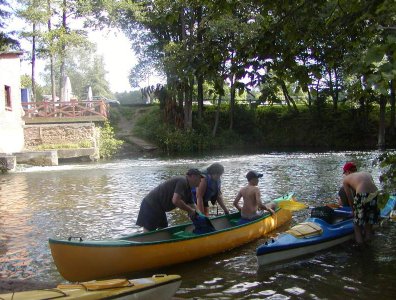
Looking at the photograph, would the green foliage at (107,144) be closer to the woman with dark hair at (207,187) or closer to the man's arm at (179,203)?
the woman with dark hair at (207,187)

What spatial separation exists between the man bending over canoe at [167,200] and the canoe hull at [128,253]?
0.25 meters

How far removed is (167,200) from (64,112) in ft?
81.5

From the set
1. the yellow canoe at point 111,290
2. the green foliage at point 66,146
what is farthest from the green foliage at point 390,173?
the green foliage at point 66,146

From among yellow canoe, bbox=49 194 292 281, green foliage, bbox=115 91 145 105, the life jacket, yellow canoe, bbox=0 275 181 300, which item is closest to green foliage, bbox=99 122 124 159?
the life jacket

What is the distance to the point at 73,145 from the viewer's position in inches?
1083

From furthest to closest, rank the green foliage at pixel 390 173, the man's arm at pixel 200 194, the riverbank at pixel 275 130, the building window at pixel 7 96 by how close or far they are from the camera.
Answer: the riverbank at pixel 275 130, the building window at pixel 7 96, the man's arm at pixel 200 194, the green foliage at pixel 390 173

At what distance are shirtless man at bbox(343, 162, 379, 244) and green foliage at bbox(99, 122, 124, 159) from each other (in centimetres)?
2226

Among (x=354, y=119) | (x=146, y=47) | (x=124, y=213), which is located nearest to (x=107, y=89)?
(x=146, y=47)

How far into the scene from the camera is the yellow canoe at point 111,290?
3898 mm

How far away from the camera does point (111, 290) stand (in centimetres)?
418

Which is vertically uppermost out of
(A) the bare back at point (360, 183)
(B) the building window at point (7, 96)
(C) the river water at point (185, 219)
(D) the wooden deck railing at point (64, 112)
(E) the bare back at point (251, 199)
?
(B) the building window at point (7, 96)

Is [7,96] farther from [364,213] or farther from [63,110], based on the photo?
[364,213]

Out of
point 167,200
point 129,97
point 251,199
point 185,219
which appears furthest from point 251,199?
point 129,97

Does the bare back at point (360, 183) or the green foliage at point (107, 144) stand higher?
the green foliage at point (107, 144)
